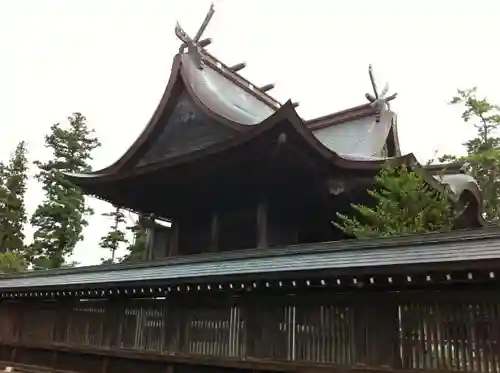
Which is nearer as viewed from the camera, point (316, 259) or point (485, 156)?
point (316, 259)

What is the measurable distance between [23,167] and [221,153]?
26.2m

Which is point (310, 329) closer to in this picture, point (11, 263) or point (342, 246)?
point (342, 246)

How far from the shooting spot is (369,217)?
1138 centimetres

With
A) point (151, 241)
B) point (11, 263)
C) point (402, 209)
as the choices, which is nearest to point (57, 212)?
point (11, 263)

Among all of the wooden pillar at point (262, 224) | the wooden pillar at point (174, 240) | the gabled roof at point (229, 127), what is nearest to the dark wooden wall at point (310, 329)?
the wooden pillar at point (262, 224)

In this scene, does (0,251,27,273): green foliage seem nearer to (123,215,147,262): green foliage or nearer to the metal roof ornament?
(123,215,147,262): green foliage

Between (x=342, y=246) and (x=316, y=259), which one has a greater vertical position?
(x=342, y=246)

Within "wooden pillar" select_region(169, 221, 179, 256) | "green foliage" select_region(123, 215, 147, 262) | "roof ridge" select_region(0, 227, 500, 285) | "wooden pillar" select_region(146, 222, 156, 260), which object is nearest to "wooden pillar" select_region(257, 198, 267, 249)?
"roof ridge" select_region(0, 227, 500, 285)

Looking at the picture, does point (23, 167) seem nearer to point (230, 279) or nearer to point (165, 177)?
point (165, 177)

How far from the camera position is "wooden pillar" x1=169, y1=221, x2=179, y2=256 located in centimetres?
1470

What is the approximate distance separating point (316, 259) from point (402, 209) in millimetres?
4231

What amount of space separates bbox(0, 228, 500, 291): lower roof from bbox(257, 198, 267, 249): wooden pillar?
2293 mm

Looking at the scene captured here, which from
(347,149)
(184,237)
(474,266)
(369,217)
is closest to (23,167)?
(184,237)

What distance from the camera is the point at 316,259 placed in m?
7.87
